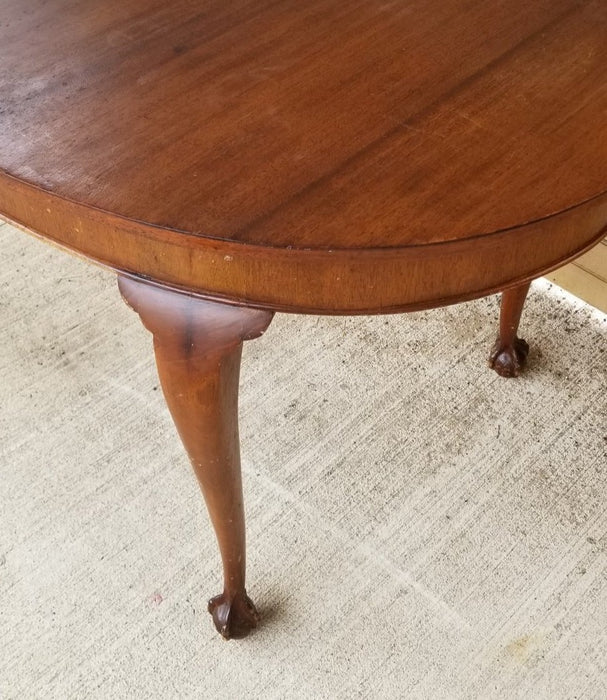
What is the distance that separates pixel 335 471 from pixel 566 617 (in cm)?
31

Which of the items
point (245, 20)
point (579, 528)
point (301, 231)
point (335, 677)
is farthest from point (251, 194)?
point (579, 528)

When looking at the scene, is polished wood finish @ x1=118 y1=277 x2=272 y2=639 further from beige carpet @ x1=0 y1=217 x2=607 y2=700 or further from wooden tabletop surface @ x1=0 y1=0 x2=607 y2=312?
beige carpet @ x1=0 y1=217 x2=607 y2=700

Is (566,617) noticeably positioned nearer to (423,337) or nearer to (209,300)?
(423,337)

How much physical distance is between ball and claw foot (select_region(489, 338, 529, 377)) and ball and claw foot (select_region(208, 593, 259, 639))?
0.48m

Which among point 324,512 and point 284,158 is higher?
point 284,158

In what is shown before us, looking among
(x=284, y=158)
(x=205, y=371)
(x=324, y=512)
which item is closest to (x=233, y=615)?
(x=324, y=512)

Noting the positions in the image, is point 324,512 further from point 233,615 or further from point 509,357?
point 509,357

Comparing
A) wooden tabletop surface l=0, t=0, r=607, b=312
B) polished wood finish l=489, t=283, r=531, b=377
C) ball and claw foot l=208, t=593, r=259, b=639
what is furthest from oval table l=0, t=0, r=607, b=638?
polished wood finish l=489, t=283, r=531, b=377

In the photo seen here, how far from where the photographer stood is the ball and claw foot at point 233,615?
33.1 inches

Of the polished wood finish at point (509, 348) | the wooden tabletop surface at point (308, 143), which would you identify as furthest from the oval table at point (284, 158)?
the polished wood finish at point (509, 348)

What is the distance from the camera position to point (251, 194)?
0.57 metres

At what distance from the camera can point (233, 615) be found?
2.77 feet

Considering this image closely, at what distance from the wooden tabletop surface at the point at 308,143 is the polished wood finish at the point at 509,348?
42 centimetres

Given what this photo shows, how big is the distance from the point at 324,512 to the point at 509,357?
343mm
